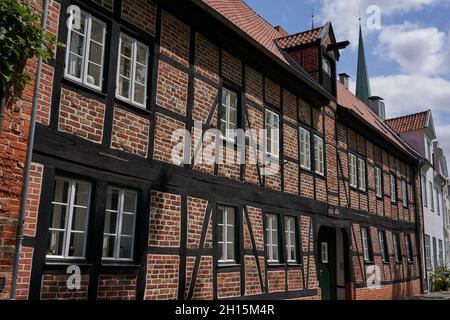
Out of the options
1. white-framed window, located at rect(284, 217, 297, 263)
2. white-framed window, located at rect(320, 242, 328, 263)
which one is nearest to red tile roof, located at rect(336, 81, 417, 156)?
white-framed window, located at rect(320, 242, 328, 263)

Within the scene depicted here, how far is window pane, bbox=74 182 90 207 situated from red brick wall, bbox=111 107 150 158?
701mm

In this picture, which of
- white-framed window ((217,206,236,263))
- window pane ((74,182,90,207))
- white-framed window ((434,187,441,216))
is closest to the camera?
window pane ((74,182,90,207))

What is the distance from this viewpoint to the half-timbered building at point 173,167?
5672 millimetres

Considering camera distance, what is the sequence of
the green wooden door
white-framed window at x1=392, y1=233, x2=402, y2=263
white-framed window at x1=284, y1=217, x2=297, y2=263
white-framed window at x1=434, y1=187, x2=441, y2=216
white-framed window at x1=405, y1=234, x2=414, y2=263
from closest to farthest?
white-framed window at x1=284, y1=217, x2=297, y2=263 < the green wooden door < white-framed window at x1=392, y1=233, x2=402, y2=263 < white-framed window at x1=405, y1=234, x2=414, y2=263 < white-framed window at x1=434, y1=187, x2=441, y2=216

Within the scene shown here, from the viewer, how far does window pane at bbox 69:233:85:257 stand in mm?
5828

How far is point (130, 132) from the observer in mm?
6758

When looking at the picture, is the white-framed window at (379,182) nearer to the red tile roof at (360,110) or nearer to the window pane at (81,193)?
the red tile roof at (360,110)

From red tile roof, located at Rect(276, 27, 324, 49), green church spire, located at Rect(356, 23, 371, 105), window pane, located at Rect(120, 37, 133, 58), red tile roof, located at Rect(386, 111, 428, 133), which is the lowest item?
window pane, located at Rect(120, 37, 133, 58)

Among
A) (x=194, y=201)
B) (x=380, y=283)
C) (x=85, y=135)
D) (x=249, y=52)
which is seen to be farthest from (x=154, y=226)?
(x=380, y=283)

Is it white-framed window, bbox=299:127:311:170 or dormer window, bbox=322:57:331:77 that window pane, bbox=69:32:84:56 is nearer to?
white-framed window, bbox=299:127:311:170

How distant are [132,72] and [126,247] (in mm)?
2596

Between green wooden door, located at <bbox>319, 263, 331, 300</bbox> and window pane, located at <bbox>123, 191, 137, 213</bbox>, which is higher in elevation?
window pane, located at <bbox>123, 191, 137, 213</bbox>

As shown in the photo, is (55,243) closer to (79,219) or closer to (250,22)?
(79,219)

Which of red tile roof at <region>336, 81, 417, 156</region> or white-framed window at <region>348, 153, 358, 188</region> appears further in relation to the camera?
red tile roof at <region>336, 81, 417, 156</region>
